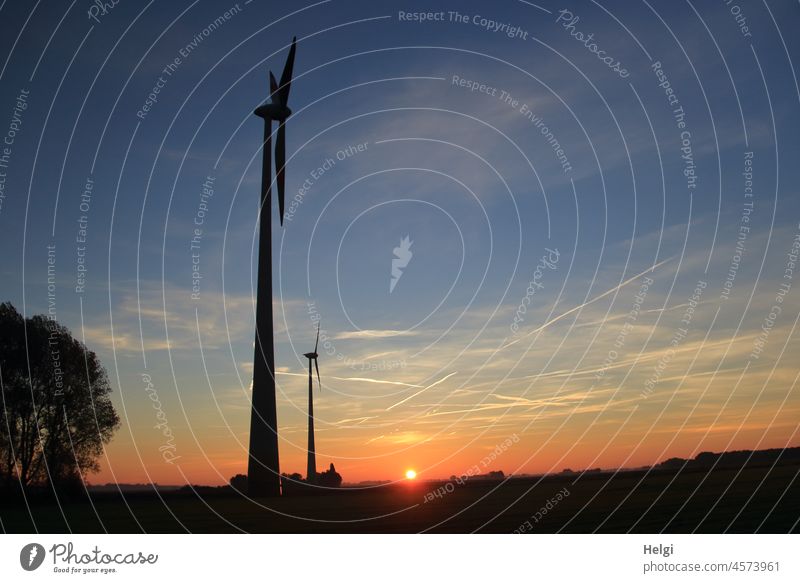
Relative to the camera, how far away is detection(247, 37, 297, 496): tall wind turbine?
57.6m

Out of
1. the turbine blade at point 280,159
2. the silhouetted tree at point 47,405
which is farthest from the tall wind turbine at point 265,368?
the silhouetted tree at point 47,405

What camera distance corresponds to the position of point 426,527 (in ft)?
108

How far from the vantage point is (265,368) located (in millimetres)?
60281

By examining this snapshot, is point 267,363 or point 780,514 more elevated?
point 267,363
